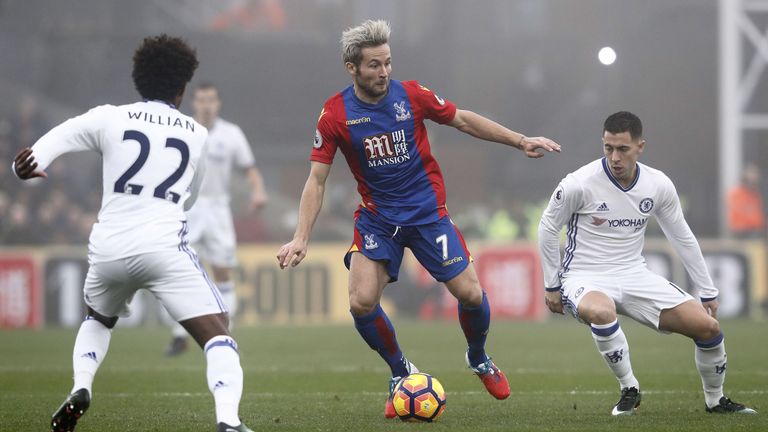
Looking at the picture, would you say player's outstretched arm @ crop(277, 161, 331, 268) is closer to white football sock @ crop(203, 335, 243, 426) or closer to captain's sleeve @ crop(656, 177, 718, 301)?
white football sock @ crop(203, 335, 243, 426)

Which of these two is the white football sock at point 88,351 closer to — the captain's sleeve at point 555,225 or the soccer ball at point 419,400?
the soccer ball at point 419,400

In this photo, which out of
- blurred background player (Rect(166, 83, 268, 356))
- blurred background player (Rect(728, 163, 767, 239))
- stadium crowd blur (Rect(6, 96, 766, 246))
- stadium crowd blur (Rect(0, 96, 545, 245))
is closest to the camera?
blurred background player (Rect(166, 83, 268, 356))

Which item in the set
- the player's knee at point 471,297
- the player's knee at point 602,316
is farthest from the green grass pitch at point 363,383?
the player's knee at point 471,297

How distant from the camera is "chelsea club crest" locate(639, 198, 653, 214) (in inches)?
299

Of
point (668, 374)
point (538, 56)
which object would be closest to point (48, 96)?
point (538, 56)

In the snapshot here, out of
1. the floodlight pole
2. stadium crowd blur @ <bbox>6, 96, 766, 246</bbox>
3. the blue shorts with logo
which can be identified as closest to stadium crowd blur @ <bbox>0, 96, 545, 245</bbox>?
stadium crowd blur @ <bbox>6, 96, 766, 246</bbox>

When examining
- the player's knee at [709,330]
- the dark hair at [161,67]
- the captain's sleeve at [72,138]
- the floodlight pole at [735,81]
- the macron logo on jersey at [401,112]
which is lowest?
the player's knee at [709,330]

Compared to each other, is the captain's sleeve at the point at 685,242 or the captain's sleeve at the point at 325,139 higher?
the captain's sleeve at the point at 325,139

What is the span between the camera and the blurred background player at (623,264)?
7.33 meters

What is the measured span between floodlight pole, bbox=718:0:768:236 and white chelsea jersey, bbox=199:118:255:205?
11.1m

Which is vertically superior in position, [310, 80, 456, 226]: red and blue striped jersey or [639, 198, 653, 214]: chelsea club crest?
[310, 80, 456, 226]: red and blue striped jersey

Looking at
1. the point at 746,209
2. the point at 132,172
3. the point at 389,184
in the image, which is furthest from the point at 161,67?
the point at 746,209

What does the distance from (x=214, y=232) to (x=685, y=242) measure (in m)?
6.32

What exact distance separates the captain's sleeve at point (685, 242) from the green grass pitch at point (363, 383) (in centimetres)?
78
